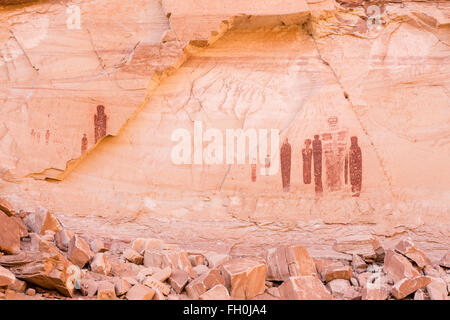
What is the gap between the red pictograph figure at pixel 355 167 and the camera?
3.78m

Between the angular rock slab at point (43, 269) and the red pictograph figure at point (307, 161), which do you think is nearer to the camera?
the angular rock slab at point (43, 269)

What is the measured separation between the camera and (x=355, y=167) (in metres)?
3.79

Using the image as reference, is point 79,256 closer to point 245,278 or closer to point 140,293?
point 140,293

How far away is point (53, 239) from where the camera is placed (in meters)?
3.15

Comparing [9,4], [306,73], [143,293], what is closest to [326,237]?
[306,73]

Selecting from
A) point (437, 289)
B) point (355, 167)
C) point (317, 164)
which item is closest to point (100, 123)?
point (317, 164)

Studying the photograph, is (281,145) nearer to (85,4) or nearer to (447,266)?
(447,266)

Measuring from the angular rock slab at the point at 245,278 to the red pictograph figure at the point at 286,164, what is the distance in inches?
47.0

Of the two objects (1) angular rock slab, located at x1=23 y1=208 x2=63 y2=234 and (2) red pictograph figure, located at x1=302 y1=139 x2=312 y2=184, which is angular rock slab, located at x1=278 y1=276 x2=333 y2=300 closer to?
(2) red pictograph figure, located at x1=302 y1=139 x2=312 y2=184

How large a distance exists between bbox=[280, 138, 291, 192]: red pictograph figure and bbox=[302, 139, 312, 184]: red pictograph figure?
127 mm

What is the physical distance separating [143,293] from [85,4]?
2794mm

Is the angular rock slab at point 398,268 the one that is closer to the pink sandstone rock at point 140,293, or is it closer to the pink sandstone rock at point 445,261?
the pink sandstone rock at point 445,261

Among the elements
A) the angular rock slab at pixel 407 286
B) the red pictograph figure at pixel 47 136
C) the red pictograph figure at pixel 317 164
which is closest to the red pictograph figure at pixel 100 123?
the red pictograph figure at pixel 47 136

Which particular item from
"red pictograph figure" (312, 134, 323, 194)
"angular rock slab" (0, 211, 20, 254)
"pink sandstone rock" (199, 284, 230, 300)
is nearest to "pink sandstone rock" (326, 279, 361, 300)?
"pink sandstone rock" (199, 284, 230, 300)
